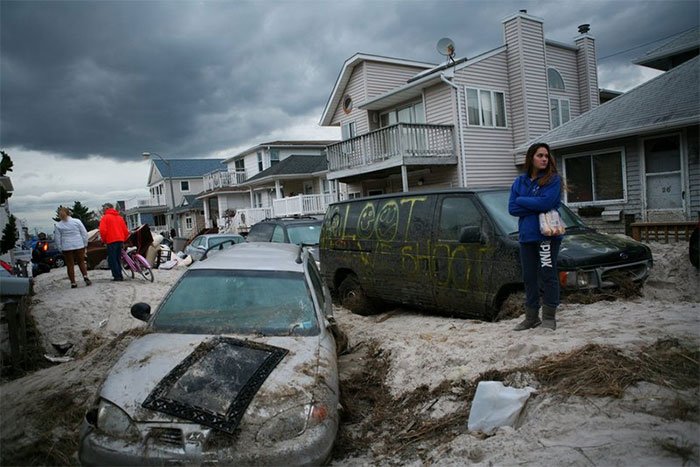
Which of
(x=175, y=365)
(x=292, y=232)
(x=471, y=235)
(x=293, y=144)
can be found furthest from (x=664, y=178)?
(x=293, y=144)

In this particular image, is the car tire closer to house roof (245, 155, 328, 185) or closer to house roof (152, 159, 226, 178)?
house roof (245, 155, 328, 185)

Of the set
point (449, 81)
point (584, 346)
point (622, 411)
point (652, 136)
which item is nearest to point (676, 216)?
point (652, 136)

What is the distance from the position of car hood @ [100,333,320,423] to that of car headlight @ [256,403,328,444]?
0.17 ft

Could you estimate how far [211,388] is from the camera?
3.26m

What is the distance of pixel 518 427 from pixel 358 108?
2028 cm

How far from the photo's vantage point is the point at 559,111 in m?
20.7

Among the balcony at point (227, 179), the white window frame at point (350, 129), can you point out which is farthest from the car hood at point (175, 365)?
the balcony at point (227, 179)

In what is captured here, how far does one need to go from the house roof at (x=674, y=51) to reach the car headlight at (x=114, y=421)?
2014 cm

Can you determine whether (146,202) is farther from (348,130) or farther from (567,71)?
(567,71)

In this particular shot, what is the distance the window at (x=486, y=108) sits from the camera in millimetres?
18891

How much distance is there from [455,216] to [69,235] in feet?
25.1

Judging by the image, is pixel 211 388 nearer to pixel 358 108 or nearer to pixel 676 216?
pixel 676 216

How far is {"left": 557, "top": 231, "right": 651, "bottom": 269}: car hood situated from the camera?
5203 millimetres

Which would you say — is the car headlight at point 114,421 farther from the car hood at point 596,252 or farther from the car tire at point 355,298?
the car tire at point 355,298
